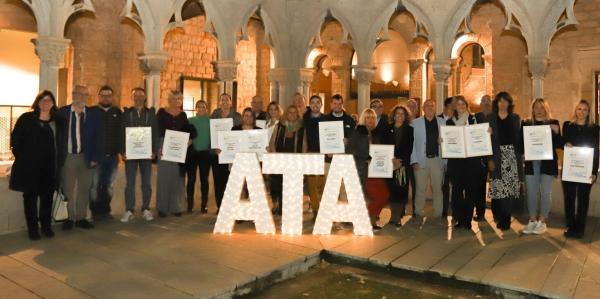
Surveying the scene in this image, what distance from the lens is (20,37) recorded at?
33.4 ft

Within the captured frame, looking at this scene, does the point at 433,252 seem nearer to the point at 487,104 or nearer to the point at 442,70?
the point at 487,104

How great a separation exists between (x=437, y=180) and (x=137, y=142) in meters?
3.47

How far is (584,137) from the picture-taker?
4.79 metres

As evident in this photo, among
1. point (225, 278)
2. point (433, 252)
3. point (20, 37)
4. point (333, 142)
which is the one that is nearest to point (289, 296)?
point (225, 278)

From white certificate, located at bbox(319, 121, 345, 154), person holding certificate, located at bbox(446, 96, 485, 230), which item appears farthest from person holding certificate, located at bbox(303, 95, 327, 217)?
person holding certificate, located at bbox(446, 96, 485, 230)

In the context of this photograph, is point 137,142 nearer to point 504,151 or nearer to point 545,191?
point 504,151

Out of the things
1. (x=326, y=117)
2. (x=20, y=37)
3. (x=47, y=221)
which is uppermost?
(x=20, y=37)

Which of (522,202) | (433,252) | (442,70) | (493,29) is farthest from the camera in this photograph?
(493,29)

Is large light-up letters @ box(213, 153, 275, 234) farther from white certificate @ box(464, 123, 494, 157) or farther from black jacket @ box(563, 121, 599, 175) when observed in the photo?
black jacket @ box(563, 121, 599, 175)

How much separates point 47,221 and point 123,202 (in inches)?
53.8

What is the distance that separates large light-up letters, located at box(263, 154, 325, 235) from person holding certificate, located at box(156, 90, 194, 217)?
4.67 ft

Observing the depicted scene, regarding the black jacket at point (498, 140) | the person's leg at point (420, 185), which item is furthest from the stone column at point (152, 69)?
the black jacket at point (498, 140)

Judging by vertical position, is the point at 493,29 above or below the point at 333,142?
above

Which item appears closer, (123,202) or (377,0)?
(123,202)
